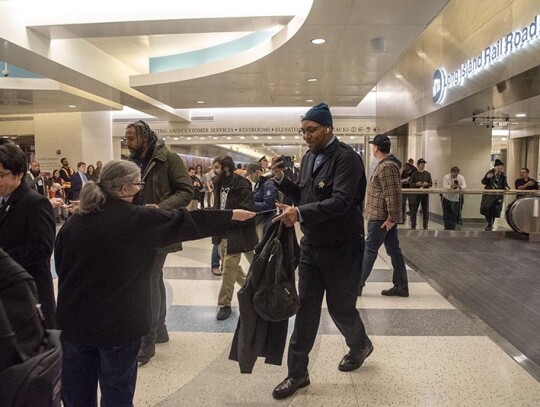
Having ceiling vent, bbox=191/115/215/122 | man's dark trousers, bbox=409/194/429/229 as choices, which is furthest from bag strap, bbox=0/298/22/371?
ceiling vent, bbox=191/115/215/122

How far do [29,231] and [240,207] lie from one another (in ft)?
6.89

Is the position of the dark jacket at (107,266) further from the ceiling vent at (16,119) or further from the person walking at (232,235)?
the ceiling vent at (16,119)

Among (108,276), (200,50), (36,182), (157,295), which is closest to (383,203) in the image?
(157,295)

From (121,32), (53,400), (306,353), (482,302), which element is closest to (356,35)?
(121,32)

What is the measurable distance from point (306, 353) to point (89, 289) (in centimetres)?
139

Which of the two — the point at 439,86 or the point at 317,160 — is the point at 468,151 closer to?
the point at 439,86

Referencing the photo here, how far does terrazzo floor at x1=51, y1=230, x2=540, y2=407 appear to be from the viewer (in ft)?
8.20

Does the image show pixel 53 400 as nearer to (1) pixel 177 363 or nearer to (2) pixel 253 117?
(1) pixel 177 363

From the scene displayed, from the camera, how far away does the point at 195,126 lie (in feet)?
53.3

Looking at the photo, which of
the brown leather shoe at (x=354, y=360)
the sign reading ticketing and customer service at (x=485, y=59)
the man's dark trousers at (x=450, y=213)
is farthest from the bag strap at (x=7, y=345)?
the man's dark trousers at (x=450, y=213)

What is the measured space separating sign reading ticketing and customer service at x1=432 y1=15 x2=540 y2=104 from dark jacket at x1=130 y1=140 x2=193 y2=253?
16.8 feet

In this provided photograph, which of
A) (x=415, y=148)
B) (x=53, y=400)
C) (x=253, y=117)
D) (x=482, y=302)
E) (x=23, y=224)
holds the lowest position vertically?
(x=482, y=302)

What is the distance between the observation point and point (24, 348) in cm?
91

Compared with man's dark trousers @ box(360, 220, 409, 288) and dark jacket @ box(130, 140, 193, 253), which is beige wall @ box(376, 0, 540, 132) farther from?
dark jacket @ box(130, 140, 193, 253)
